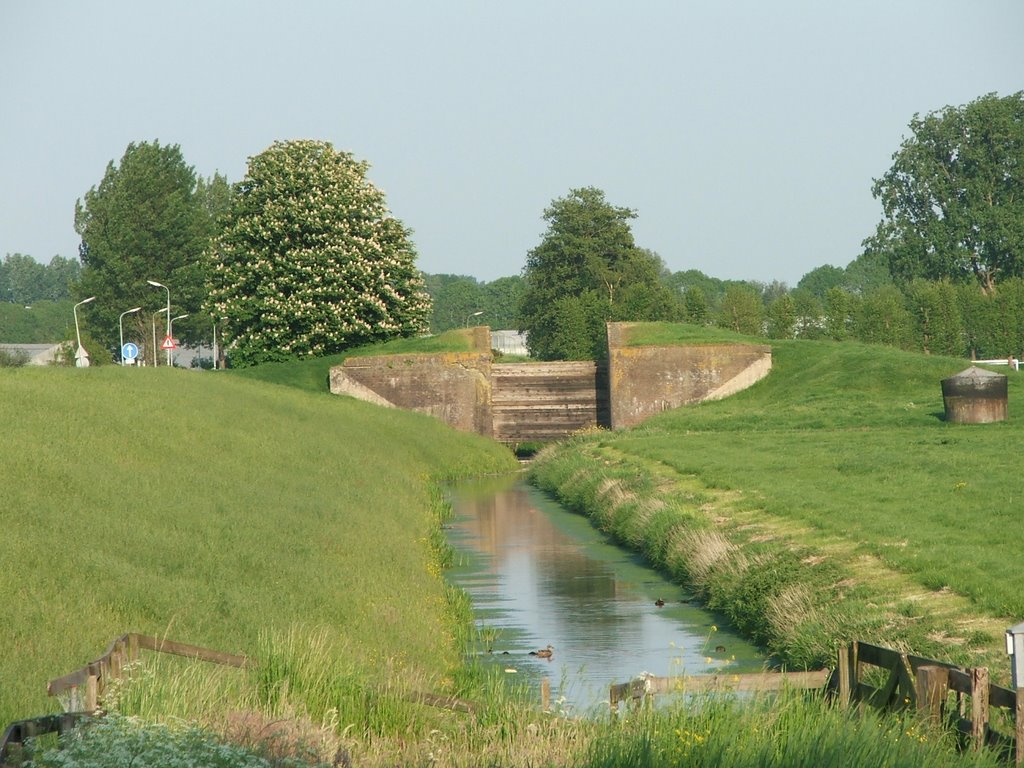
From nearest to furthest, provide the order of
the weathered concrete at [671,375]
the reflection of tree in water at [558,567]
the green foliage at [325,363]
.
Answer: the reflection of tree in water at [558,567], the weathered concrete at [671,375], the green foliage at [325,363]

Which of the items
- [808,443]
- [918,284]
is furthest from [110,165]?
[808,443]

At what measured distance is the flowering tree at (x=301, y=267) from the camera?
60.9 m

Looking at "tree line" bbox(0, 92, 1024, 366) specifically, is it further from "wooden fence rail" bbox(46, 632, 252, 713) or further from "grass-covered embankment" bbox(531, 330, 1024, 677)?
"wooden fence rail" bbox(46, 632, 252, 713)

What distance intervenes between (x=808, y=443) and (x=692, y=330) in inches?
811

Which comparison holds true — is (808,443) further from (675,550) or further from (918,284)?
(918,284)

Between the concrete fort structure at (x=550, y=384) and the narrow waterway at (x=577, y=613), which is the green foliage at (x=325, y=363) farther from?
the narrow waterway at (x=577, y=613)

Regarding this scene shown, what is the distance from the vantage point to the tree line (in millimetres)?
61625

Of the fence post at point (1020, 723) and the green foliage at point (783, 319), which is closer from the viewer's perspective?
the fence post at point (1020, 723)

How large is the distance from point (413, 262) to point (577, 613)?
148 ft

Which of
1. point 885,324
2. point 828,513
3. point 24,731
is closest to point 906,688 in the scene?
point 24,731

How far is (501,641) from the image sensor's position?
62.2ft

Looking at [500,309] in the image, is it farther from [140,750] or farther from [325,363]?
[140,750]

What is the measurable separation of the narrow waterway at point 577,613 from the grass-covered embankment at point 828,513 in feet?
1.82

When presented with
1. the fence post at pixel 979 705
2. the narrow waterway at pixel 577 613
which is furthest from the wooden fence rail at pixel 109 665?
the fence post at pixel 979 705
